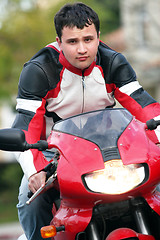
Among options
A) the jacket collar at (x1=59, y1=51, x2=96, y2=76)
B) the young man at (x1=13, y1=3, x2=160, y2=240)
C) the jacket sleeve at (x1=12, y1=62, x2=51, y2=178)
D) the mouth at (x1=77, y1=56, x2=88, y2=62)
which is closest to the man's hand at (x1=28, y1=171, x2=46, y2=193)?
the young man at (x1=13, y1=3, x2=160, y2=240)

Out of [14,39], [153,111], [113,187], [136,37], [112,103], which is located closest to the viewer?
[113,187]

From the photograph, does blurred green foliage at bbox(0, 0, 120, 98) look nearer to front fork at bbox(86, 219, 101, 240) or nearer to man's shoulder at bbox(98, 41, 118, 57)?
man's shoulder at bbox(98, 41, 118, 57)

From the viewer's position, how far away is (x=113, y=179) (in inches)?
125

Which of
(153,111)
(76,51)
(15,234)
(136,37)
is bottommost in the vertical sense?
(15,234)

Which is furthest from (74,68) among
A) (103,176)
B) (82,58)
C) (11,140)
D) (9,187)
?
(9,187)

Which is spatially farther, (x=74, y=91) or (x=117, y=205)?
(x=74, y=91)

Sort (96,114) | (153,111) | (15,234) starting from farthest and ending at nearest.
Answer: (15,234) → (153,111) → (96,114)

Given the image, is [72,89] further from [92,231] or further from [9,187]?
[9,187]

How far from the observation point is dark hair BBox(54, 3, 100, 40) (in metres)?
3.82

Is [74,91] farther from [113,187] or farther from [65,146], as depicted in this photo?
[113,187]

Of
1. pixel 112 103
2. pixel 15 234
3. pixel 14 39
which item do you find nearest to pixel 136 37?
pixel 14 39

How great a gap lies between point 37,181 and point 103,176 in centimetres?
57

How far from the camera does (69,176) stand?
324 cm

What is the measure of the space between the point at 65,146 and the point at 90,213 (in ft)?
1.34
